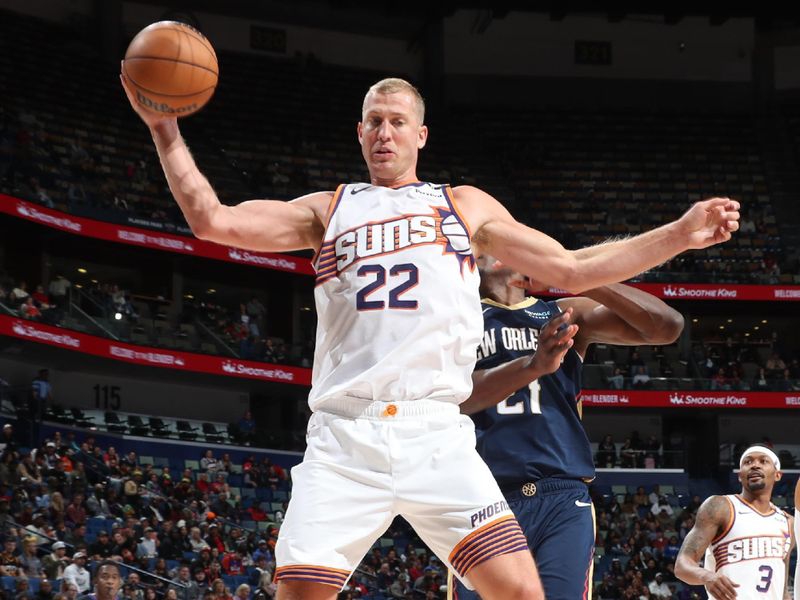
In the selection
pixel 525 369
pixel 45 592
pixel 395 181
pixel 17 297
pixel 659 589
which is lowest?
pixel 659 589

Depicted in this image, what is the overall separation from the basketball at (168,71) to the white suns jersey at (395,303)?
0.68 metres

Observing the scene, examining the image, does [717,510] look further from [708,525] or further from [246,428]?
[246,428]

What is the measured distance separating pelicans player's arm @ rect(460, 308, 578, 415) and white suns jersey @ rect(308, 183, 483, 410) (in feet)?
2.13

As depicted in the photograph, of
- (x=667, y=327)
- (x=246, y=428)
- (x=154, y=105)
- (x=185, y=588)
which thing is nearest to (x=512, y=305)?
(x=667, y=327)

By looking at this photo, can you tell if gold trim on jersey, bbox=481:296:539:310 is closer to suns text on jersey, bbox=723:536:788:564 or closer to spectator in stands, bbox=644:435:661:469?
suns text on jersey, bbox=723:536:788:564

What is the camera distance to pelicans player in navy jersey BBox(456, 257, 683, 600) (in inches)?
201

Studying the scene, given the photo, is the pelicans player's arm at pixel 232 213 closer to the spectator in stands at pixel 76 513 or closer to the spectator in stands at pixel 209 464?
the spectator in stands at pixel 76 513

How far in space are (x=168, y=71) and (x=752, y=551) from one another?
6138 millimetres

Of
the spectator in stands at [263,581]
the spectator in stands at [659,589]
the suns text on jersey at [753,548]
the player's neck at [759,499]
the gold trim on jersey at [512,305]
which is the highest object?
the gold trim on jersey at [512,305]

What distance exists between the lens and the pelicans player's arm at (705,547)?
7.79 meters

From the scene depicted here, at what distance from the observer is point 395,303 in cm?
413

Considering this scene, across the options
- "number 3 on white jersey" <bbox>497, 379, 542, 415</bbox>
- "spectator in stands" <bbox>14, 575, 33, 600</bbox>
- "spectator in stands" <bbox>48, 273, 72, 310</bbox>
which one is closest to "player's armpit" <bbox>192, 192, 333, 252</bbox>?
"number 3 on white jersey" <bbox>497, 379, 542, 415</bbox>

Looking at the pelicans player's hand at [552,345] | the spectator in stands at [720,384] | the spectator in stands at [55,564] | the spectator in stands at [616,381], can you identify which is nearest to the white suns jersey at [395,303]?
the pelicans player's hand at [552,345]

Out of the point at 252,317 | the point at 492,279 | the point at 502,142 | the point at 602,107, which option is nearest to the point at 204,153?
the point at 252,317
